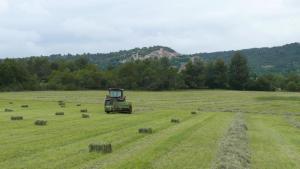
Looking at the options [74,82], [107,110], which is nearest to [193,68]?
[74,82]

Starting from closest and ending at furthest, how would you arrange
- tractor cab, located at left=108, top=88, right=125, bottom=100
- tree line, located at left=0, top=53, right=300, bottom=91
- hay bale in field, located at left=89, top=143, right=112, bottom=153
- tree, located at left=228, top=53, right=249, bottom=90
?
hay bale in field, located at left=89, top=143, right=112, bottom=153 → tractor cab, located at left=108, top=88, right=125, bottom=100 → tree line, located at left=0, top=53, right=300, bottom=91 → tree, located at left=228, top=53, right=249, bottom=90

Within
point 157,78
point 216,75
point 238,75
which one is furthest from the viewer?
point 238,75

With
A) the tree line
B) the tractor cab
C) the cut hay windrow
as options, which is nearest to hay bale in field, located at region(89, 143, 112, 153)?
the cut hay windrow

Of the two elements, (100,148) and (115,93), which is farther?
(115,93)

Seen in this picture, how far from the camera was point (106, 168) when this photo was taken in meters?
15.1

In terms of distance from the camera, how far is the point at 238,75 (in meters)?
143

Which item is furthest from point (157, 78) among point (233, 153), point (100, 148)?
point (100, 148)

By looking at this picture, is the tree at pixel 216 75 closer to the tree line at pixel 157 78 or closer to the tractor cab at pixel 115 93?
the tree line at pixel 157 78

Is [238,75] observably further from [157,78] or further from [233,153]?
[233,153]

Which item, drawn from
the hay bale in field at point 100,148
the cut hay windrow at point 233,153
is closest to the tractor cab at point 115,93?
the cut hay windrow at point 233,153

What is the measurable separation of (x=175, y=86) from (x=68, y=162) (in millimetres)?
120905

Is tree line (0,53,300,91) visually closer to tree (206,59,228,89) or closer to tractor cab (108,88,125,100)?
tree (206,59,228,89)

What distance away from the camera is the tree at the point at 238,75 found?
468ft

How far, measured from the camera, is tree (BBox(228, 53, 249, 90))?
142750 millimetres
